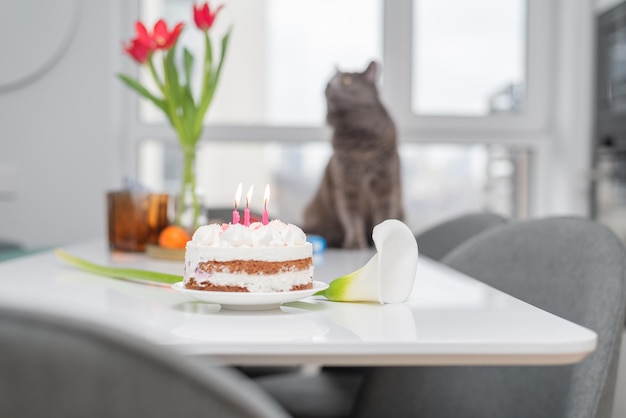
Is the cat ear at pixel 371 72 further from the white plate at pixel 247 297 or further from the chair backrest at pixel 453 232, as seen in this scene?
the white plate at pixel 247 297

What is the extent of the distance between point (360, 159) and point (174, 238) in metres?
0.77

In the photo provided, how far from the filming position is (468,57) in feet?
9.71

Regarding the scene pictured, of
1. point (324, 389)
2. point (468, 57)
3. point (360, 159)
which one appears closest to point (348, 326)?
point (324, 389)

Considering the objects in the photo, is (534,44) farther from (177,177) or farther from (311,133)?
(177,177)

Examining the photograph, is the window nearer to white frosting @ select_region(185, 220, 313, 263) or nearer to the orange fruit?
the orange fruit

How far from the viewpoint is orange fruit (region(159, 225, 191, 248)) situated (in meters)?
1.61

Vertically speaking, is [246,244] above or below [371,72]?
below

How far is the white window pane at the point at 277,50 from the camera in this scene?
2918 mm

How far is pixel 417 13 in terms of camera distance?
115 inches

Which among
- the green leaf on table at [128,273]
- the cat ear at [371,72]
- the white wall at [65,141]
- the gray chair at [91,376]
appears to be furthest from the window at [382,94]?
the gray chair at [91,376]

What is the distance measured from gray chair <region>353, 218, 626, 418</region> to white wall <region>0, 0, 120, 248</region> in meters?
1.68

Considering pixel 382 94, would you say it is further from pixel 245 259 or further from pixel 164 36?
pixel 245 259

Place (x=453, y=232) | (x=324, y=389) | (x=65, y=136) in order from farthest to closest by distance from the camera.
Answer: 1. (x=65, y=136)
2. (x=453, y=232)
3. (x=324, y=389)

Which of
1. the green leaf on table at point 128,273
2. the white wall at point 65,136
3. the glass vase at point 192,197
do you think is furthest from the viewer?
the white wall at point 65,136
